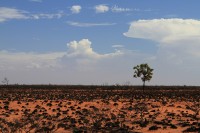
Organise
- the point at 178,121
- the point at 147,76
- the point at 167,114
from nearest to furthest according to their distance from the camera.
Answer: the point at 178,121
the point at 167,114
the point at 147,76

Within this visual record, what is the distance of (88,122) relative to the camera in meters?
27.0

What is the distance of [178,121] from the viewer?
28.8 meters

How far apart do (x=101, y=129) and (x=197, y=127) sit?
635cm

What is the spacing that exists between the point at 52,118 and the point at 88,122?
389 cm

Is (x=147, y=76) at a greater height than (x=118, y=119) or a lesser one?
greater

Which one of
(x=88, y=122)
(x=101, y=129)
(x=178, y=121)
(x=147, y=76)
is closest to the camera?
(x=101, y=129)

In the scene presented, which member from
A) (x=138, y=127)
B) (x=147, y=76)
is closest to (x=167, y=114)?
(x=138, y=127)

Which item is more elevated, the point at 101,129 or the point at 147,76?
the point at 147,76

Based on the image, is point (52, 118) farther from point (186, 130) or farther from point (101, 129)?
point (186, 130)

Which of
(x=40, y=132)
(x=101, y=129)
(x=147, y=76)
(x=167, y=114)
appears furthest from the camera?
(x=147, y=76)

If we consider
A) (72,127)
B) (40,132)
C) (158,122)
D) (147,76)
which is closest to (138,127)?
(158,122)

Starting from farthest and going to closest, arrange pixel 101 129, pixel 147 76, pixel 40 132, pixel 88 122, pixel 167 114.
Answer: pixel 147 76 → pixel 167 114 → pixel 88 122 → pixel 101 129 → pixel 40 132

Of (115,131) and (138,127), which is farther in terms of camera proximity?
(138,127)

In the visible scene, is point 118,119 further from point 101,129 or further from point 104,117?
point 101,129
